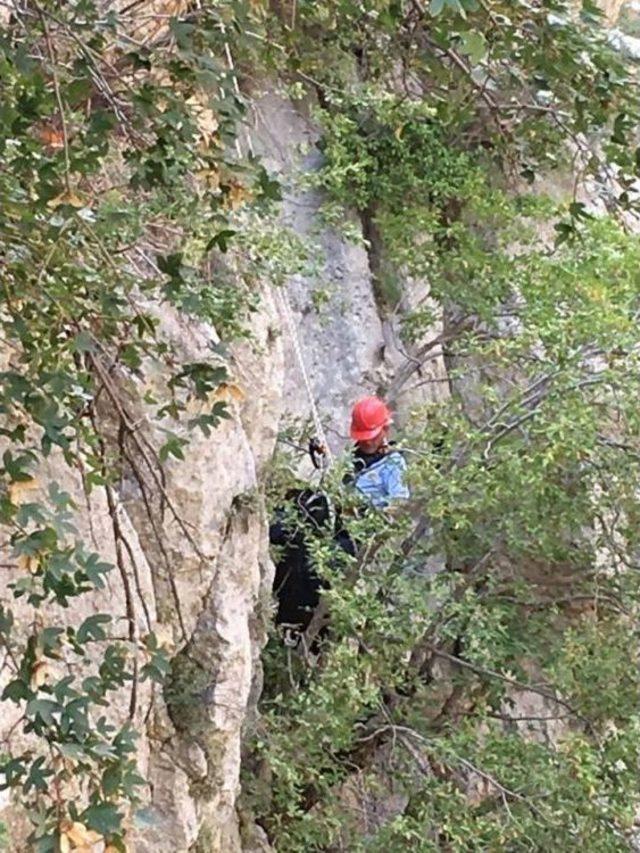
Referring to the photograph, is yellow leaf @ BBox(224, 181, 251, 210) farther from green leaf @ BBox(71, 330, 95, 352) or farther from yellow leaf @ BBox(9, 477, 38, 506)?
yellow leaf @ BBox(9, 477, 38, 506)

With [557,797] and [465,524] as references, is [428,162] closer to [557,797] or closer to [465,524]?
[465,524]

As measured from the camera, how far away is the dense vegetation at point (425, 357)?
1.86 metres

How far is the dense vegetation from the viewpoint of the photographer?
1.86 metres

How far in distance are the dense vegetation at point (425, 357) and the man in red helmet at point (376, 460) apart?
0.32ft

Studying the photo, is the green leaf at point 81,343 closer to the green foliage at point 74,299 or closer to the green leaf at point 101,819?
the green foliage at point 74,299

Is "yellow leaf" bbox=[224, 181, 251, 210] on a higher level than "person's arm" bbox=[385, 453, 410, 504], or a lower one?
higher

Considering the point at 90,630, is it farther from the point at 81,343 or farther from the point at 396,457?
the point at 396,457

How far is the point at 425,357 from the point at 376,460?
3.68ft

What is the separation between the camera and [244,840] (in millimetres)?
3953

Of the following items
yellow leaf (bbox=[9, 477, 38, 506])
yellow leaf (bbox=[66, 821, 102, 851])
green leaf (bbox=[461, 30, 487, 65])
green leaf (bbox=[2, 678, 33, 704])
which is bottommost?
yellow leaf (bbox=[66, 821, 102, 851])

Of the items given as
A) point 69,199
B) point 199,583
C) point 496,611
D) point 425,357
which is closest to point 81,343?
point 69,199

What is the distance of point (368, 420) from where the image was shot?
4.59m

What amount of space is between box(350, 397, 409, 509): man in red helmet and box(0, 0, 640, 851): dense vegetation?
0.10 meters

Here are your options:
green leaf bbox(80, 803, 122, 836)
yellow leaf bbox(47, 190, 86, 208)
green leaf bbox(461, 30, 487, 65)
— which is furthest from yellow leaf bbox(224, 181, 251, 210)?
green leaf bbox(80, 803, 122, 836)
